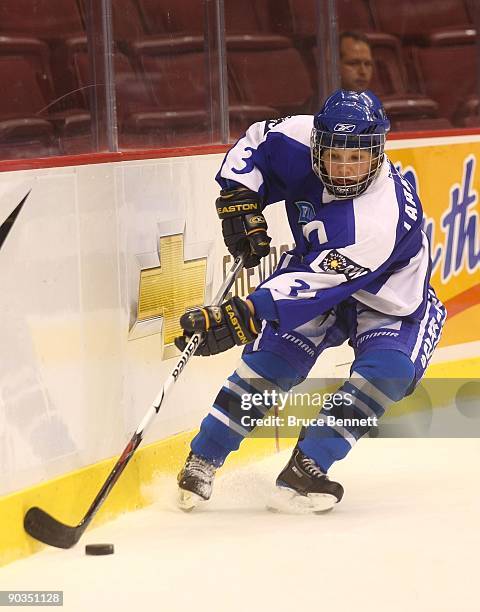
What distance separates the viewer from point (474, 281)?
5.57 m

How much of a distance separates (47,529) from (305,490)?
792 millimetres

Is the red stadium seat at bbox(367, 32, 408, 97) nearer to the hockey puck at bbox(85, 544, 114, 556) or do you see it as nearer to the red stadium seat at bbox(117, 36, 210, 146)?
the red stadium seat at bbox(117, 36, 210, 146)

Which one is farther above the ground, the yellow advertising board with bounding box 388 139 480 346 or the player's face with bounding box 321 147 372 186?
the player's face with bounding box 321 147 372 186

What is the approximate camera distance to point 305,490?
3908mm

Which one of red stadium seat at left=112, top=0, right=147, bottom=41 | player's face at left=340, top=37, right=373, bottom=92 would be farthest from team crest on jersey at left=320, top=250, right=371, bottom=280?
player's face at left=340, top=37, right=373, bottom=92

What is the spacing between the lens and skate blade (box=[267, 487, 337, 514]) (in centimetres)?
390

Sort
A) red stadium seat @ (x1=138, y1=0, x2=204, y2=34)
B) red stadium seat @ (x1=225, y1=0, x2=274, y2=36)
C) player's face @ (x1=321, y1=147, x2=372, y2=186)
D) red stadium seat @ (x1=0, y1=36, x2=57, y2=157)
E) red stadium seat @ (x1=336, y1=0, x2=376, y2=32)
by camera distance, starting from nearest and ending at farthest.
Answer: red stadium seat @ (x1=0, y1=36, x2=57, y2=157)
player's face @ (x1=321, y1=147, x2=372, y2=186)
red stadium seat @ (x1=138, y1=0, x2=204, y2=34)
red stadium seat @ (x1=225, y1=0, x2=274, y2=36)
red stadium seat @ (x1=336, y1=0, x2=376, y2=32)

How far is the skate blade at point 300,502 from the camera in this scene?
12.8 feet

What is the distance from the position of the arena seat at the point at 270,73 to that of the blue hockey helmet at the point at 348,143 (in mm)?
938

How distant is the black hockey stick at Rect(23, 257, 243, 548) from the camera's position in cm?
343

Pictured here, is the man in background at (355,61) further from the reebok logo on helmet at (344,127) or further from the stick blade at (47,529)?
the stick blade at (47,529)

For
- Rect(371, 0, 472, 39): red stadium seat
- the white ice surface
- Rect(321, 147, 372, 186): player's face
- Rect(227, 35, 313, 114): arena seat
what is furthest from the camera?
Rect(371, 0, 472, 39): red stadium seat

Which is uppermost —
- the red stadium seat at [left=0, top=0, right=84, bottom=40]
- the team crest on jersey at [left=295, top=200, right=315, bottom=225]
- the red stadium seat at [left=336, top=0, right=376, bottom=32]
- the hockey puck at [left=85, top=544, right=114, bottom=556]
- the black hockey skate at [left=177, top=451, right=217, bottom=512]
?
the red stadium seat at [left=0, top=0, right=84, bottom=40]

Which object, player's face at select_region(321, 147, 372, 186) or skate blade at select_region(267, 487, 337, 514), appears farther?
skate blade at select_region(267, 487, 337, 514)
